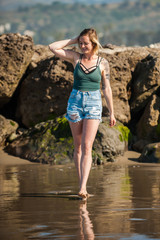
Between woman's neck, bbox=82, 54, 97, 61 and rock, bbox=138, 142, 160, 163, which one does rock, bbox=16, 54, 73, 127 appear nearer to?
rock, bbox=138, 142, 160, 163

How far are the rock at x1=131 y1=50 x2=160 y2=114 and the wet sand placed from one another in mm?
2083

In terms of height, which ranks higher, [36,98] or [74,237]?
[36,98]

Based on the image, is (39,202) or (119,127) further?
(119,127)

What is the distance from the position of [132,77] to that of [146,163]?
13.0 feet

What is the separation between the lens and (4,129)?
12.0m

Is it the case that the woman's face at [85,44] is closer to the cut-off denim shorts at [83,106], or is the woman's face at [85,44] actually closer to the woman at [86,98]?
the woman at [86,98]

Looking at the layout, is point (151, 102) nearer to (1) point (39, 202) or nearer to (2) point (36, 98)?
(2) point (36, 98)

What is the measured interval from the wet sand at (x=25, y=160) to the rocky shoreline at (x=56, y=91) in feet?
0.77

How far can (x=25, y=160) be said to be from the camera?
415 inches

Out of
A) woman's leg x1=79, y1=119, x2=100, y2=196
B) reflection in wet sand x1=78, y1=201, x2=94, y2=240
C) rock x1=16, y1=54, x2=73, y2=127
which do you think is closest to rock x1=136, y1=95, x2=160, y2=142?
rock x1=16, y1=54, x2=73, y2=127

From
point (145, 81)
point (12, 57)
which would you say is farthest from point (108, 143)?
point (12, 57)

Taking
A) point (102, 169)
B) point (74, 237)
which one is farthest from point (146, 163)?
point (74, 237)

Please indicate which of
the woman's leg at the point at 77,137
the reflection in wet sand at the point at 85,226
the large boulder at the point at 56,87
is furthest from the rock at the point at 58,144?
the reflection in wet sand at the point at 85,226

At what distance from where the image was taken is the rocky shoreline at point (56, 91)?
11984 millimetres
